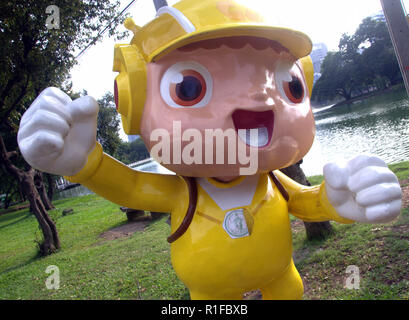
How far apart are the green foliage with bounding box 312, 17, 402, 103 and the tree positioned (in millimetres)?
36058

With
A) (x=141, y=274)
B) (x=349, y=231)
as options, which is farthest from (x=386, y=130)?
(x=141, y=274)

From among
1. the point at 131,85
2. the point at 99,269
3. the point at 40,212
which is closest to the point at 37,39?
the point at 40,212

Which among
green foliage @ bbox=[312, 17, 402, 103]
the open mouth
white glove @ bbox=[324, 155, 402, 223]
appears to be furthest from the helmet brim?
green foliage @ bbox=[312, 17, 402, 103]

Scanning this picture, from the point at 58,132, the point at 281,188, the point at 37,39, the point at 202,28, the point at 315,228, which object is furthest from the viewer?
the point at 37,39

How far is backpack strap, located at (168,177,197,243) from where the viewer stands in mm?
1867

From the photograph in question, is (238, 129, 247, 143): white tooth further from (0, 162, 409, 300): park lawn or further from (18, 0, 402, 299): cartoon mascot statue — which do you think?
(0, 162, 409, 300): park lawn

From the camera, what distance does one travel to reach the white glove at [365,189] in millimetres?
1431

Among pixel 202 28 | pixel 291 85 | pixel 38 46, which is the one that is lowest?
pixel 291 85

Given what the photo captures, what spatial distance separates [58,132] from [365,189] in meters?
1.39

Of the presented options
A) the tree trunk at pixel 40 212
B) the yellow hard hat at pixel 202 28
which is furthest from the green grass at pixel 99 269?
the yellow hard hat at pixel 202 28

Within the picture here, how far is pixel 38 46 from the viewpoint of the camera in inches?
282

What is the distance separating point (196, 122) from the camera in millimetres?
1542

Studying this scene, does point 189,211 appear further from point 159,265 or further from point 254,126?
point 159,265
